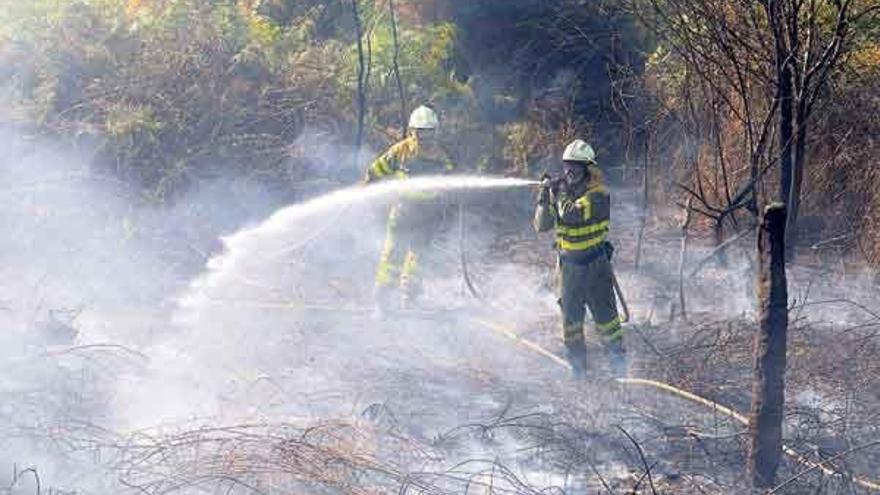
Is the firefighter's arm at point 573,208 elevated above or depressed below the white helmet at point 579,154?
below

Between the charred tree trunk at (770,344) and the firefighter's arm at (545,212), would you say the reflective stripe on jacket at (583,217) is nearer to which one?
the firefighter's arm at (545,212)

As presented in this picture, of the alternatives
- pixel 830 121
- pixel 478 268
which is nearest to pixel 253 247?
pixel 478 268

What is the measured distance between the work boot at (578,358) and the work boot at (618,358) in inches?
7.7

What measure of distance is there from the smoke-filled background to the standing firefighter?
253 mm

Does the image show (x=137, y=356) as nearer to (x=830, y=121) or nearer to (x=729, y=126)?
(x=729, y=126)

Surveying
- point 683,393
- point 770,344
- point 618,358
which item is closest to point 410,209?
point 618,358

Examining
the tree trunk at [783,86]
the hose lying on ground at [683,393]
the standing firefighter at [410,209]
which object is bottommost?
the hose lying on ground at [683,393]

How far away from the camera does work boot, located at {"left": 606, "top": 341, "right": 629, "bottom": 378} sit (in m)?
7.56

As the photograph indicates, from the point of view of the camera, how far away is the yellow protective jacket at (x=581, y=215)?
732cm

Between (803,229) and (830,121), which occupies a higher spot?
(830,121)

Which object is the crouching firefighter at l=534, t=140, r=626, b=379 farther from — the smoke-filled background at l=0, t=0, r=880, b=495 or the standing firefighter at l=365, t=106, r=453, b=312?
the standing firefighter at l=365, t=106, r=453, b=312

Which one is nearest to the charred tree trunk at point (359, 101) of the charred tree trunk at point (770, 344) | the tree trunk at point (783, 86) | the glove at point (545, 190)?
the glove at point (545, 190)

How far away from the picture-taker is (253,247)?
11.0m

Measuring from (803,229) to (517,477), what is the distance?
6794mm
